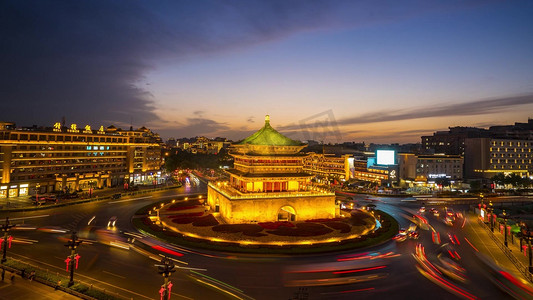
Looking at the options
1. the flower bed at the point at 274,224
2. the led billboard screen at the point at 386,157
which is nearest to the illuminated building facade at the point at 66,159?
the flower bed at the point at 274,224

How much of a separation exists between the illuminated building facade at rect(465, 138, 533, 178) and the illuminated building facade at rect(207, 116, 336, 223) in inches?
3203

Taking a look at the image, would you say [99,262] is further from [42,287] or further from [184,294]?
[184,294]

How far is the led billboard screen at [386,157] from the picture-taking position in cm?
9581

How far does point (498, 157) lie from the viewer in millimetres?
99062

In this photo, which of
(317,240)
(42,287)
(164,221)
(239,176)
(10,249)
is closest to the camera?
(42,287)

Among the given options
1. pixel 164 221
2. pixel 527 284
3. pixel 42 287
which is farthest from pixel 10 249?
pixel 527 284

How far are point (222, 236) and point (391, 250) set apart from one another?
20.7 metres

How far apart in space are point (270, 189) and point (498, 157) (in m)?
93.8

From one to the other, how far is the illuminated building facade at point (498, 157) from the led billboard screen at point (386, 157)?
3151cm

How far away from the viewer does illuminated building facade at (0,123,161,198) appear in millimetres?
62906

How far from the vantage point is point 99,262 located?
28.6 m

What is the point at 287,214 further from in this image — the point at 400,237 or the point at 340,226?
the point at 400,237

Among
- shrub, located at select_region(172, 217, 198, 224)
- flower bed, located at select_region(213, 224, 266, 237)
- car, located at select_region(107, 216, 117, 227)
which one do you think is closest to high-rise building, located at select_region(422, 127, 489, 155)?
flower bed, located at select_region(213, 224, 266, 237)

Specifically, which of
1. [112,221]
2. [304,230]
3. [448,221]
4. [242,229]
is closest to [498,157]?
[448,221]
